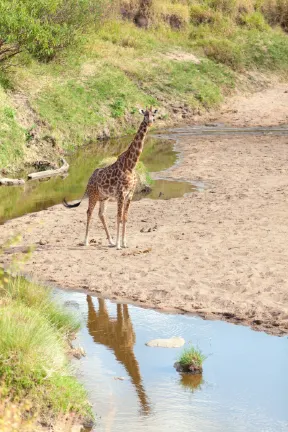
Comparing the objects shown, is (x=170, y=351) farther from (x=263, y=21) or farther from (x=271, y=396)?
(x=263, y=21)

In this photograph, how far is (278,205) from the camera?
2052 cm

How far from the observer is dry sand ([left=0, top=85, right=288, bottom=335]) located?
13.8m

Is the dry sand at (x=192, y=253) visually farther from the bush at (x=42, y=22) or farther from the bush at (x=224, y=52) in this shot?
the bush at (x=224, y=52)

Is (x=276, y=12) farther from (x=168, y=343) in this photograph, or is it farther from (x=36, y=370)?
(x=36, y=370)

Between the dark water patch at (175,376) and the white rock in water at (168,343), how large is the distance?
137mm

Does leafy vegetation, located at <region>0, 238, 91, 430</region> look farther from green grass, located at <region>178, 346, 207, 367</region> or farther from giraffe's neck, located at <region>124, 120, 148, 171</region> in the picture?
giraffe's neck, located at <region>124, 120, 148, 171</region>

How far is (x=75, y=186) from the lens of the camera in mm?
24828

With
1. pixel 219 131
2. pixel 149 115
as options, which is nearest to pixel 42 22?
pixel 219 131

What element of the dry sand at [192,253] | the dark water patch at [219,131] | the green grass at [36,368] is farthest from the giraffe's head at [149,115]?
the dark water patch at [219,131]

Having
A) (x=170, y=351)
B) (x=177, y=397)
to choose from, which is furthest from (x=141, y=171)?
(x=177, y=397)

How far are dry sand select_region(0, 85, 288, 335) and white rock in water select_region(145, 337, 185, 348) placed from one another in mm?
1123

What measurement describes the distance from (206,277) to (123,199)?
101 inches

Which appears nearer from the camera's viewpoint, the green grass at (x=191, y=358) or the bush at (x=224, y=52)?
the green grass at (x=191, y=358)

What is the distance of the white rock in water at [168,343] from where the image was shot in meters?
12.1
